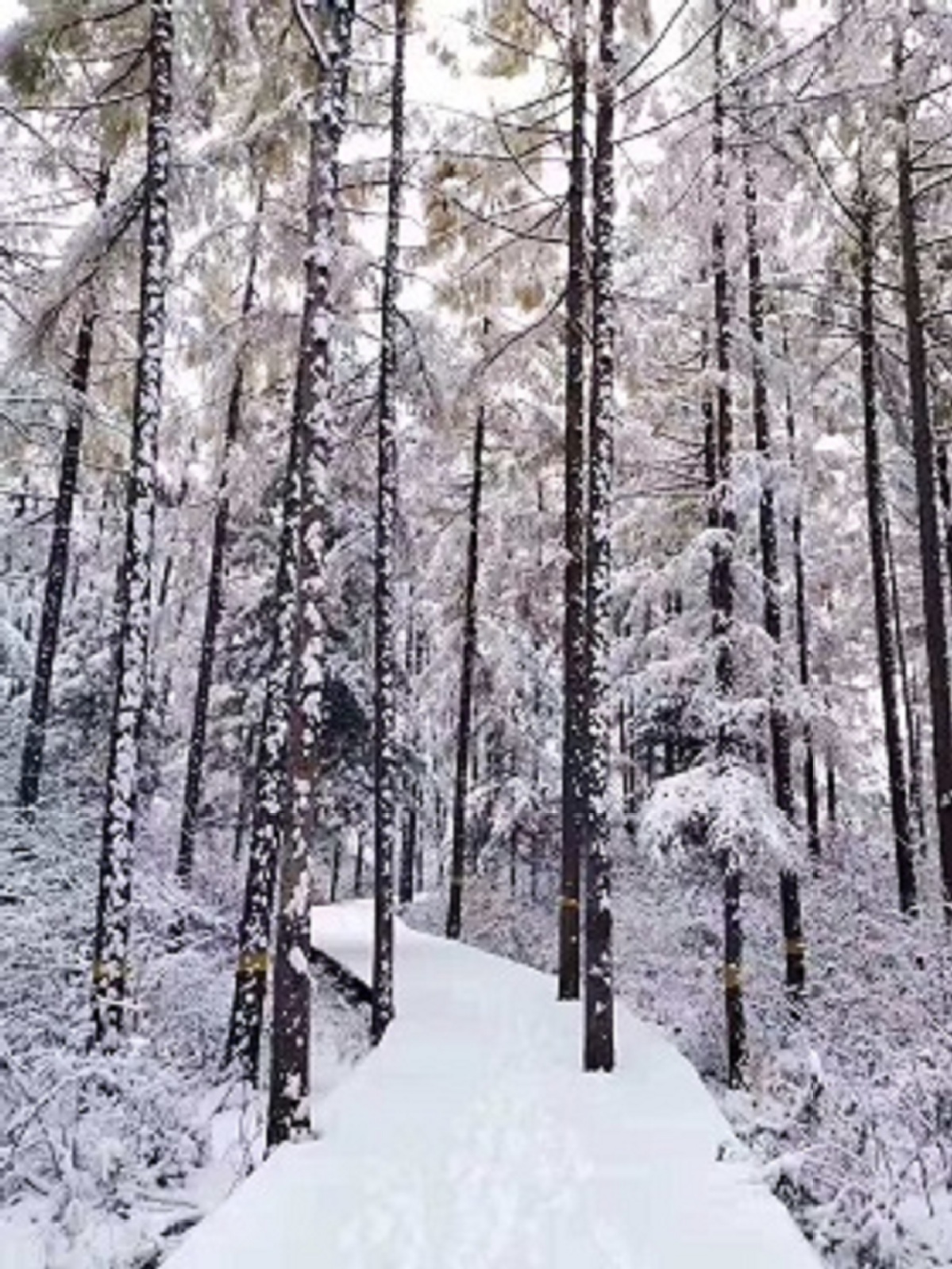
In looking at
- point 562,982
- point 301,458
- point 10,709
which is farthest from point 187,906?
point 10,709

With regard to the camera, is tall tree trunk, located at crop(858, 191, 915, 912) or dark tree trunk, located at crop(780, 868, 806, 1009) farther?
tall tree trunk, located at crop(858, 191, 915, 912)

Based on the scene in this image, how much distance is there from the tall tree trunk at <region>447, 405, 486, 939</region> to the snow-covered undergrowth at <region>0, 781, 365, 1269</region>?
6.80 m

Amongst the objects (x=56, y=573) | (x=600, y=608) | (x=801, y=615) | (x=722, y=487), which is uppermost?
(x=801, y=615)

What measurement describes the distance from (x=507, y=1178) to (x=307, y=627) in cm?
427

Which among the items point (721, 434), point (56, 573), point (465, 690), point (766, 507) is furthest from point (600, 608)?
point (465, 690)

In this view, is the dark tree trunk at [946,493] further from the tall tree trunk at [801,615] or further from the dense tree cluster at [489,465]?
the tall tree trunk at [801,615]

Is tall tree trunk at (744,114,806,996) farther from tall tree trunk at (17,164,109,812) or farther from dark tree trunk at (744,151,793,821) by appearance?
tall tree trunk at (17,164,109,812)

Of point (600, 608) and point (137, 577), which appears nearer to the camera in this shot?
point (137, 577)

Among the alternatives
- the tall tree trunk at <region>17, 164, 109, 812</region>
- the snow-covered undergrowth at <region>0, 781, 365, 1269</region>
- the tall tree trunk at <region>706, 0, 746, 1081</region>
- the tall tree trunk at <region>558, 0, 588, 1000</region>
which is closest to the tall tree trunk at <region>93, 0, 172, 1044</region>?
the snow-covered undergrowth at <region>0, 781, 365, 1269</region>

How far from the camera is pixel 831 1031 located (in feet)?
38.1

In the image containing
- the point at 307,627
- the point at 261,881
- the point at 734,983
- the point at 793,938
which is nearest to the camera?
the point at 307,627

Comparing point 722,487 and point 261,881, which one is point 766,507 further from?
point 261,881

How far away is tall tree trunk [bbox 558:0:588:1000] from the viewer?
1402 centimetres

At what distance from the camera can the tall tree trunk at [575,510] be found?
14.0m
